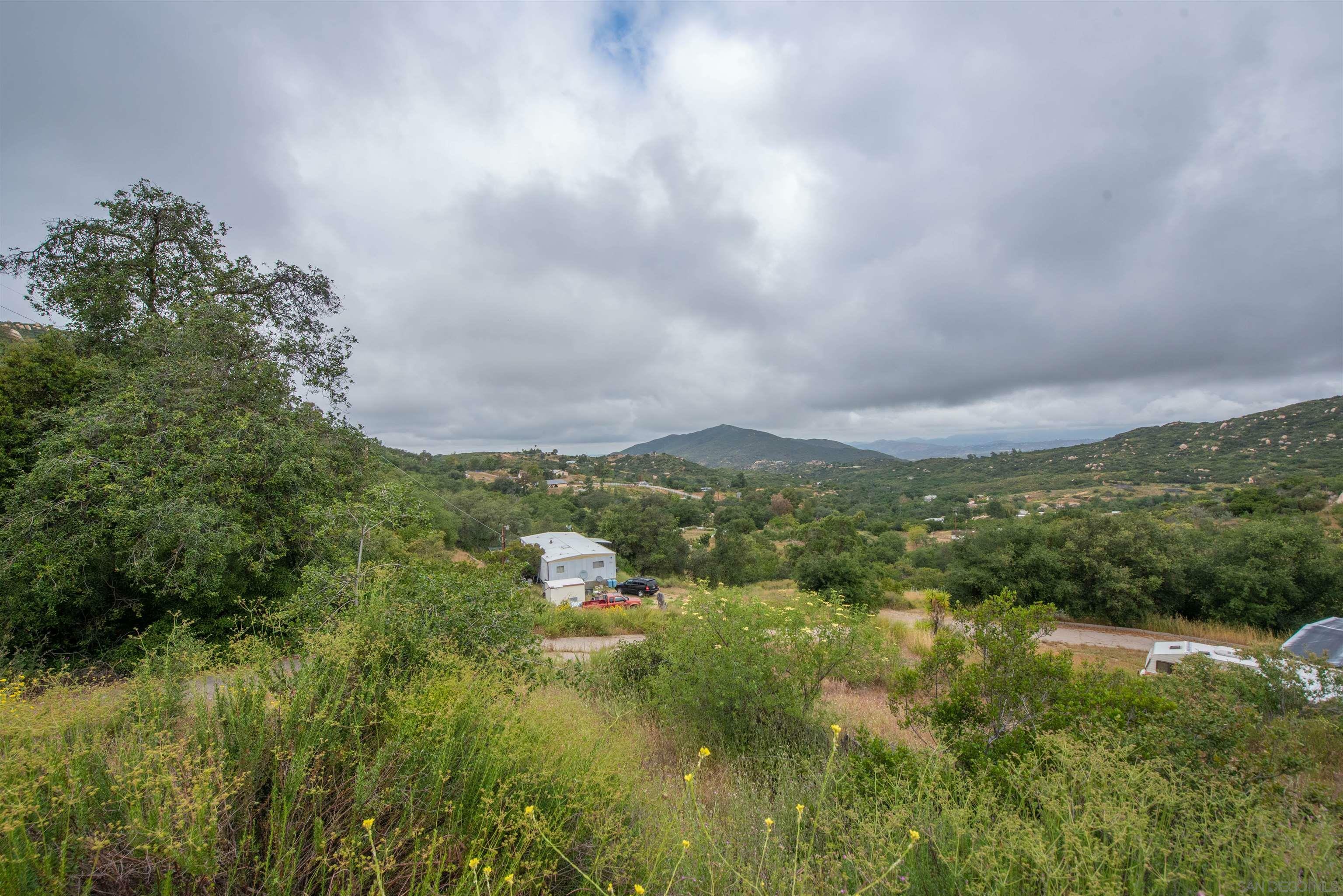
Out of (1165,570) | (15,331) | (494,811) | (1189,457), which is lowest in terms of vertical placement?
(1165,570)

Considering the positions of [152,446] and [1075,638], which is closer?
[152,446]

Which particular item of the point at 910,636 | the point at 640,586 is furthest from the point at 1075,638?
the point at 640,586

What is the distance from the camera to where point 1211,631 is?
15.3 metres

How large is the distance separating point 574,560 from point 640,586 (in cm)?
512

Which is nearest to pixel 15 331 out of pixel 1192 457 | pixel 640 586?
pixel 640 586

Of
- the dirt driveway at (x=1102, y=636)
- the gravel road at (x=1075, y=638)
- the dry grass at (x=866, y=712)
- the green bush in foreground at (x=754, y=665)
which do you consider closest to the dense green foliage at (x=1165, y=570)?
the dirt driveway at (x=1102, y=636)

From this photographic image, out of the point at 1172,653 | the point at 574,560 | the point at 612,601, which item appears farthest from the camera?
the point at 574,560

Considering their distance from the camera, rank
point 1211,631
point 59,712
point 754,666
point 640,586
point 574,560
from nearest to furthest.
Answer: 1. point 59,712
2. point 754,666
3. point 1211,631
4. point 640,586
5. point 574,560

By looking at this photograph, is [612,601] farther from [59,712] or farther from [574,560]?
[59,712]

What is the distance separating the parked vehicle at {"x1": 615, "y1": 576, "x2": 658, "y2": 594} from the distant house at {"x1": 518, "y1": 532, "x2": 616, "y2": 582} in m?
3.14

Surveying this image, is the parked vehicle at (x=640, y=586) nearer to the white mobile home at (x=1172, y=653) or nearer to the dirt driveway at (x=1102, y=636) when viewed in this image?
the dirt driveway at (x=1102, y=636)

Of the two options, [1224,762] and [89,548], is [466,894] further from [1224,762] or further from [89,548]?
[89,548]

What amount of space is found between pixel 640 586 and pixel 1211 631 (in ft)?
75.1

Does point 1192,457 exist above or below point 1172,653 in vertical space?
above
